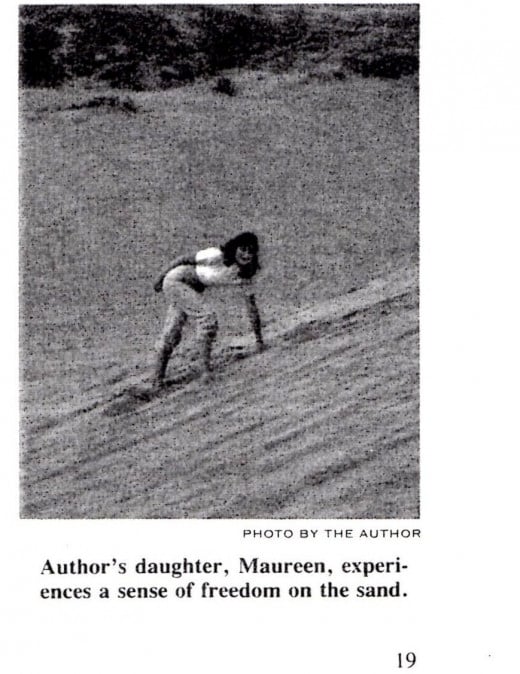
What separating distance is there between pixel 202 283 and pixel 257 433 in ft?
1.53

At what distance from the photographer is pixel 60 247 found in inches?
147

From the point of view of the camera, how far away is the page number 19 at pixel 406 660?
341cm

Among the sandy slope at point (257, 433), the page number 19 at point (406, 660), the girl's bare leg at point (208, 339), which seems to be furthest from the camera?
the girl's bare leg at point (208, 339)

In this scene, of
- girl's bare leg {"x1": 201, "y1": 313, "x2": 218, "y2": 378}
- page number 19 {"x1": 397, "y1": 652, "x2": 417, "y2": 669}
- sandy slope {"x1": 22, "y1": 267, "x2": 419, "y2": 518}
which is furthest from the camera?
girl's bare leg {"x1": 201, "y1": 313, "x2": 218, "y2": 378}

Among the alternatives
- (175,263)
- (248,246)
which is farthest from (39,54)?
(248,246)

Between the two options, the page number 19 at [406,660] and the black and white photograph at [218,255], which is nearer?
the page number 19 at [406,660]

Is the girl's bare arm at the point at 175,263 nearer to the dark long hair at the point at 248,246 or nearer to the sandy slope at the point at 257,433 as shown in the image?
the dark long hair at the point at 248,246

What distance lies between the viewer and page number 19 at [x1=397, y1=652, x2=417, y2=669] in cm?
341

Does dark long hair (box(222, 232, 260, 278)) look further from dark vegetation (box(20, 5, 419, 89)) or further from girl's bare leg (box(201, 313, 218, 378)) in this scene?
dark vegetation (box(20, 5, 419, 89))

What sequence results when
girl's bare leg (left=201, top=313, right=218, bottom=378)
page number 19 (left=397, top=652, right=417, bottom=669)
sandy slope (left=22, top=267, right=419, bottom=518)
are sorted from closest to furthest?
page number 19 (left=397, top=652, right=417, bottom=669) < sandy slope (left=22, top=267, right=419, bottom=518) < girl's bare leg (left=201, top=313, right=218, bottom=378)

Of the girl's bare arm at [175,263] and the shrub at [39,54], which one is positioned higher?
the shrub at [39,54]

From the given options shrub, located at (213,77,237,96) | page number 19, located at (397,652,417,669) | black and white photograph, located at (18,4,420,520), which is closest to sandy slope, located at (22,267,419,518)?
black and white photograph, located at (18,4,420,520)

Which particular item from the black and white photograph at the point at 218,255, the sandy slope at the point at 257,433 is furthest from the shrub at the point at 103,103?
the sandy slope at the point at 257,433
